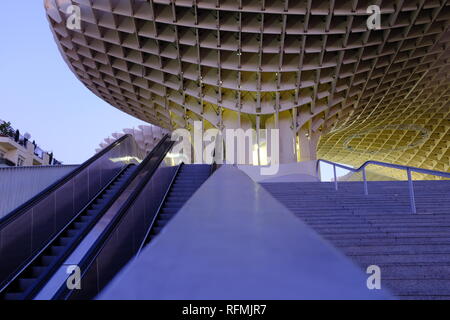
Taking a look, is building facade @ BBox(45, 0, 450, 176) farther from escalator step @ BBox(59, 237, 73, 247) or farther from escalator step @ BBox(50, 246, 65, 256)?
escalator step @ BBox(50, 246, 65, 256)

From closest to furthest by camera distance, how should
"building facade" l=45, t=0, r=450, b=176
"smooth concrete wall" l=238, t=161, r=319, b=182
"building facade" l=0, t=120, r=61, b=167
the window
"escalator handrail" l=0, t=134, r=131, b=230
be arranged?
"escalator handrail" l=0, t=134, r=131, b=230 → "building facade" l=45, t=0, r=450, b=176 → "smooth concrete wall" l=238, t=161, r=319, b=182 → "building facade" l=0, t=120, r=61, b=167 → the window

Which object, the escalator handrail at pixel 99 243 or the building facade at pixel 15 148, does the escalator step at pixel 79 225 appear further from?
the building facade at pixel 15 148

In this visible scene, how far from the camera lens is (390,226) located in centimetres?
602

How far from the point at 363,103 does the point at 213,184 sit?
85.0ft

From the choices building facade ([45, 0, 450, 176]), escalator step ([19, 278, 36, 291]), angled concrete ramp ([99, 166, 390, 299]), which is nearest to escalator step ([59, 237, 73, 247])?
escalator step ([19, 278, 36, 291])

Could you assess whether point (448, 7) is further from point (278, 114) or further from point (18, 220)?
point (18, 220)

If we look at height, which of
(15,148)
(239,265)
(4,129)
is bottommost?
(239,265)

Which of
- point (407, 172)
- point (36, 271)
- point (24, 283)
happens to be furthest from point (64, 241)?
point (407, 172)

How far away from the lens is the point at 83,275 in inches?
177

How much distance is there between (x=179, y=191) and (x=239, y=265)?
25.9 feet

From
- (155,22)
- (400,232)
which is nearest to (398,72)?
(155,22)

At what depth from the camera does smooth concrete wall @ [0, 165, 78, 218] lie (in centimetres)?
1339

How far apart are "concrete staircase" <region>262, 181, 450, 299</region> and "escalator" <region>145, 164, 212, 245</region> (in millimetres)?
1993

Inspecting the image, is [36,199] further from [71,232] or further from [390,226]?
[390,226]
